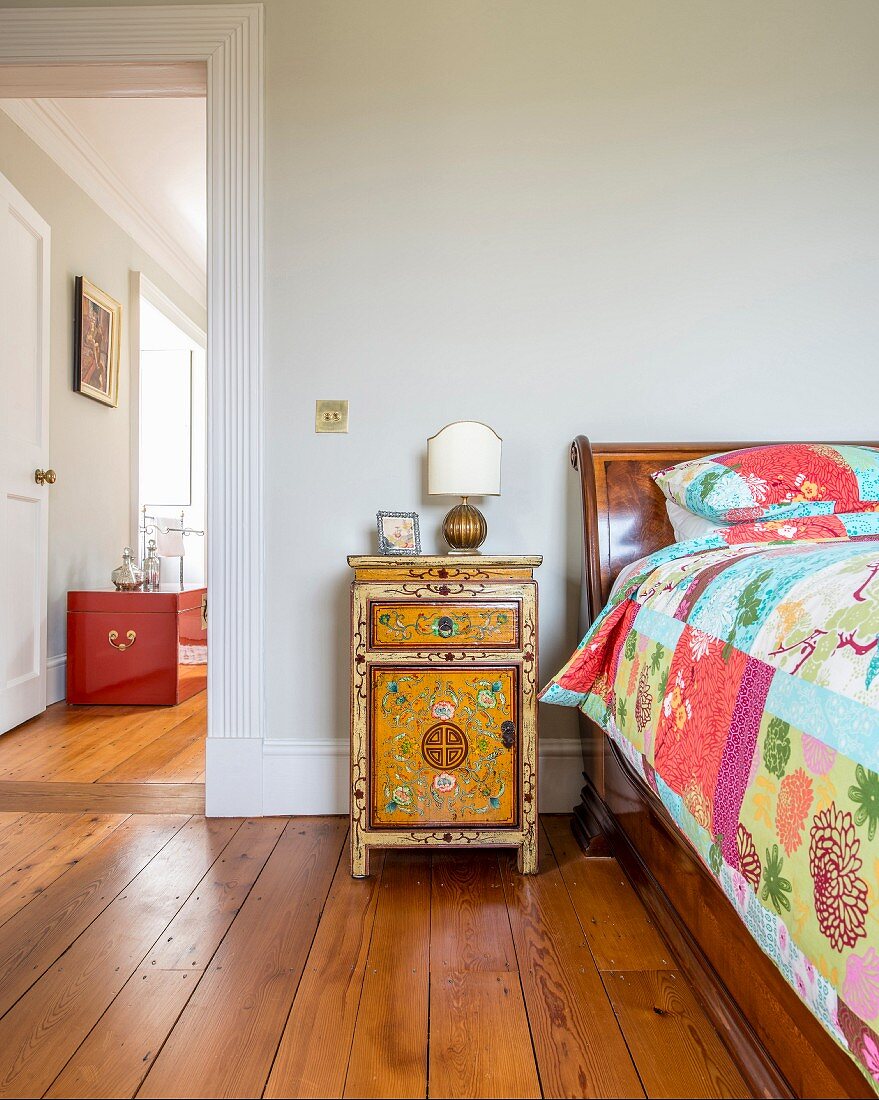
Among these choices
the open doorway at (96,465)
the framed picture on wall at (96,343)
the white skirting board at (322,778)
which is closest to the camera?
the white skirting board at (322,778)

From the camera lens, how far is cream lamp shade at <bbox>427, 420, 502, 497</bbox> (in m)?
1.94

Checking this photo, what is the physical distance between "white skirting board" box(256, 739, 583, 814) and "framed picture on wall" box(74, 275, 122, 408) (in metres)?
2.54

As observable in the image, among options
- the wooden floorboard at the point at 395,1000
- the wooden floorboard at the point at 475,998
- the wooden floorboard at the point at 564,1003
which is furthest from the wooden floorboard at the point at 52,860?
the wooden floorboard at the point at 564,1003

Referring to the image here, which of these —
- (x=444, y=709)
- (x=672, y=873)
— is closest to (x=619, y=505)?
(x=444, y=709)

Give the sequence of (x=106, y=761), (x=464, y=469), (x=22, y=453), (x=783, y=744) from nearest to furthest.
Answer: (x=783, y=744) → (x=464, y=469) → (x=106, y=761) → (x=22, y=453)

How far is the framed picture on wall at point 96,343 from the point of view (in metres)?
3.72

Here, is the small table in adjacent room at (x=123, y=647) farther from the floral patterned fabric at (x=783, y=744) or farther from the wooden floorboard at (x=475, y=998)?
the floral patterned fabric at (x=783, y=744)

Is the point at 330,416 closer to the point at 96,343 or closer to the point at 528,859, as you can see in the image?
the point at 528,859

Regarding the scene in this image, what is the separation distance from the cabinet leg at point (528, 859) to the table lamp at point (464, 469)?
0.74m

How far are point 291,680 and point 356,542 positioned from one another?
439 mm

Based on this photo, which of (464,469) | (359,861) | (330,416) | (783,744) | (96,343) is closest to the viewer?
(783,744)

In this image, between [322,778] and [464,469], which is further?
[322,778]

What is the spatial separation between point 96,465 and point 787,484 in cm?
355

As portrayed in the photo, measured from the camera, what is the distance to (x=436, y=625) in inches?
67.6
